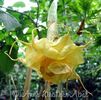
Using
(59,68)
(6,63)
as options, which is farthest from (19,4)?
(59,68)

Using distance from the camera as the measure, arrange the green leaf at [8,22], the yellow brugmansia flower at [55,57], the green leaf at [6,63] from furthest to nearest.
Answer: the green leaf at [6,63], the green leaf at [8,22], the yellow brugmansia flower at [55,57]

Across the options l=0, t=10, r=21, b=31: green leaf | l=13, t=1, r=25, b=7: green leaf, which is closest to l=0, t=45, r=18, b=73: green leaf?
l=0, t=10, r=21, b=31: green leaf

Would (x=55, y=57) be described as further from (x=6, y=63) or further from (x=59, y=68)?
(x=6, y=63)

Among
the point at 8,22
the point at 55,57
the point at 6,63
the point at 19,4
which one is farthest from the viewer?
the point at 19,4

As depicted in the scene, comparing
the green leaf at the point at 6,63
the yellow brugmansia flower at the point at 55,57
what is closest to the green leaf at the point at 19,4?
the green leaf at the point at 6,63

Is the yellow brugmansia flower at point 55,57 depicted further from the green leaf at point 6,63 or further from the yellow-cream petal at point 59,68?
the green leaf at point 6,63

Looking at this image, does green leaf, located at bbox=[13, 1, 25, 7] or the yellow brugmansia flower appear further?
green leaf, located at bbox=[13, 1, 25, 7]

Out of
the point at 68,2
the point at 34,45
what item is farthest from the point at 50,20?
the point at 68,2

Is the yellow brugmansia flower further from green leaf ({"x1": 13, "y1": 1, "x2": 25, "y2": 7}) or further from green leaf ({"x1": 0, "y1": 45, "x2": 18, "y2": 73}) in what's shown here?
green leaf ({"x1": 13, "y1": 1, "x2": 25, "y2": 7})
